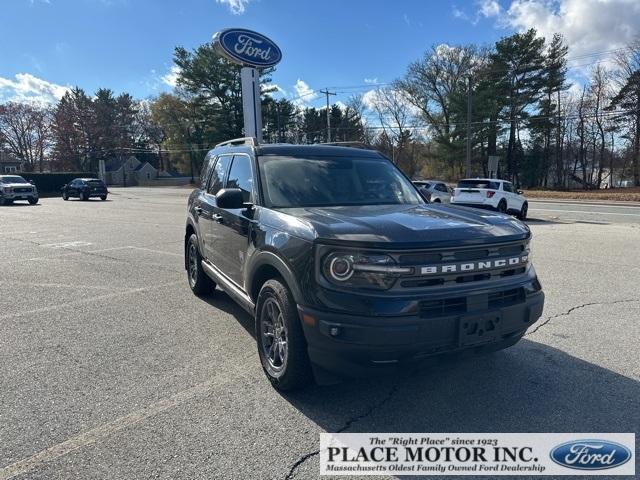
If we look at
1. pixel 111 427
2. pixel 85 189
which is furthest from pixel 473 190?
pixel 85 189

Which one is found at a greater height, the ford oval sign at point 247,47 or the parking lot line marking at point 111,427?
the ford oval sign at point 247,47

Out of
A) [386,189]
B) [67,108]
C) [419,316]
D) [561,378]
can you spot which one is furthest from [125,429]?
[67,108]

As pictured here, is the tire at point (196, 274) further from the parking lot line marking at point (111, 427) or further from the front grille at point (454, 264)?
the front grille at point (454, 264)

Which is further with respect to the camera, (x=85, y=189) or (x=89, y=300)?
(x=85, y=189)

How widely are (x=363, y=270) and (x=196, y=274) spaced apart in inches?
154

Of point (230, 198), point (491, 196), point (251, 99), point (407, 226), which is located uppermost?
point (251, 99)

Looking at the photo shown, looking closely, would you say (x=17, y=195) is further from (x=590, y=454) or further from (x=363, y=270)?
(x=590, y=454)

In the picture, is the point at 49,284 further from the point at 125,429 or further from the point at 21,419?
the point at 125,429

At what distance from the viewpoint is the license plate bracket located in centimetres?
291

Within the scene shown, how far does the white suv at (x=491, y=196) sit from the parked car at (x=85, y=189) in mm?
26214

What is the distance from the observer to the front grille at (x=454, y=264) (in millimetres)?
2932

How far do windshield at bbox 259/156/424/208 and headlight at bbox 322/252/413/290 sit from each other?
1.12 meters

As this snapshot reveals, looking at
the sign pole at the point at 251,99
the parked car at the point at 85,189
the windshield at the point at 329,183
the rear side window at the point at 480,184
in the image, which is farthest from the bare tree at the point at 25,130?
the windshield at the point at 329,183

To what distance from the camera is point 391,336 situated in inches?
110
